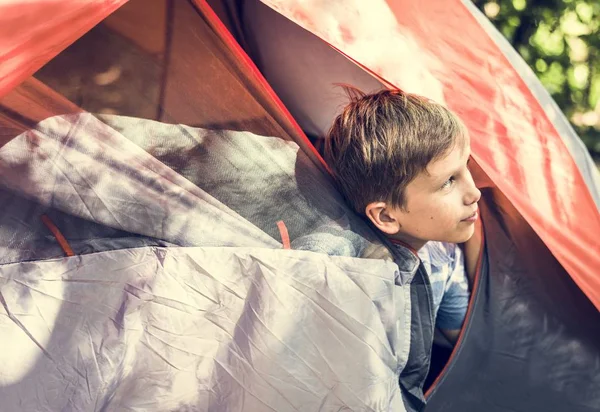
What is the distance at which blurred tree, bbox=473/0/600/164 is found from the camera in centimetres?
195

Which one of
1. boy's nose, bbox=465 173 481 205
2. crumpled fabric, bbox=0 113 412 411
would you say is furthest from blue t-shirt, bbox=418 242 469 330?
crumpled fabric, bbox=0 113 412 411

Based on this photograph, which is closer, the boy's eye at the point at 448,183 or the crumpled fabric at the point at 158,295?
the crumpled fabric at the point at 158,295

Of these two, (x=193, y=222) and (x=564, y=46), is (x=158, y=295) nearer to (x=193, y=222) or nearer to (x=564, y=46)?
(x=193, y=222)

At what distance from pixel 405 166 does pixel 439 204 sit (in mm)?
92

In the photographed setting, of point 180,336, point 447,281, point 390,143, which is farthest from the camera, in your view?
point 447,281

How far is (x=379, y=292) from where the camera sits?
1.09 meters

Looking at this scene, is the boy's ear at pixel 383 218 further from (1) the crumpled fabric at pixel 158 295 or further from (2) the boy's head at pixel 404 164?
(1) the crumpled fabric at pixel 158 295

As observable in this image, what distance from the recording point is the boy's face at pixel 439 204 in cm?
118

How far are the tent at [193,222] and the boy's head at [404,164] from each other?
39mm

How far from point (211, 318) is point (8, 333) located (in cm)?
28

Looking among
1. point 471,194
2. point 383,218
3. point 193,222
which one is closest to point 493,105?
point 471,194

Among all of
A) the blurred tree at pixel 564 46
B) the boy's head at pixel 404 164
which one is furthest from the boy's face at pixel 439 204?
A: the blurred tree at pixel 564 46

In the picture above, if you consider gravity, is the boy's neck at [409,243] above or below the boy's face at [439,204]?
below

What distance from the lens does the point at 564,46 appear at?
6.44 ft
